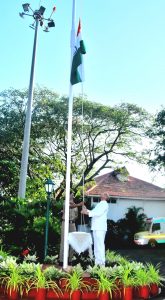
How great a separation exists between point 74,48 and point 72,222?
15.0ft

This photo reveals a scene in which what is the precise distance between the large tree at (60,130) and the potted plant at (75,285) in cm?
1599

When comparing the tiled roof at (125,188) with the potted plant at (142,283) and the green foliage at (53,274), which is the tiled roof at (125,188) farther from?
the green foliage at (53,274)

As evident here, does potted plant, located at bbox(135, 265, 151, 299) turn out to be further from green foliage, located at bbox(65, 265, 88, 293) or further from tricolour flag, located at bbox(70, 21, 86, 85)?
tricolour flag, located at bbox(70, 21, 86, 85)

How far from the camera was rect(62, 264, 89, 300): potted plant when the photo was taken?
6.50m

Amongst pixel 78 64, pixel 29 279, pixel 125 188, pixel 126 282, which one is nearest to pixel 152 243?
pixel 125 188

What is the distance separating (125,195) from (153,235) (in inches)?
214

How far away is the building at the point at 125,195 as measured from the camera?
1171 inches

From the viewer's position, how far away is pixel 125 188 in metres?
31.6

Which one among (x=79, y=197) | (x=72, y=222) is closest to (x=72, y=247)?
(x=72, y=222)

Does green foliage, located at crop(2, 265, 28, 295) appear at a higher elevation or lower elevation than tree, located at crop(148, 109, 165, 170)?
lower

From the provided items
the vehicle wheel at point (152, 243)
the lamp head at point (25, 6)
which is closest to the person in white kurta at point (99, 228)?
the lamp head at point (25, 6)

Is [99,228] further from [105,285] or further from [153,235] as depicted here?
[153,235]

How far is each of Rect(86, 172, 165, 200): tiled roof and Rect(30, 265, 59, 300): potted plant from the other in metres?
22.0

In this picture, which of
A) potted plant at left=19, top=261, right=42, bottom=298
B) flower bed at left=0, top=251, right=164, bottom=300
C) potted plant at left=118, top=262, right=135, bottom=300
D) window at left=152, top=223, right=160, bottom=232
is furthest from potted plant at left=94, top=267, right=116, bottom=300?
window at left=152, top=223, right=160, bottom=232
